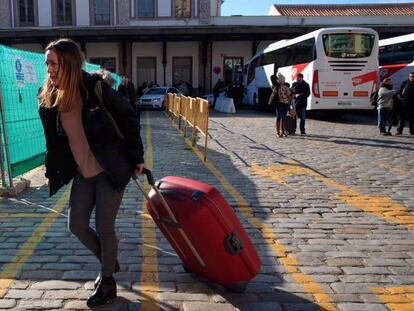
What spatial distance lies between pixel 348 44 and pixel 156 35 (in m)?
16.7

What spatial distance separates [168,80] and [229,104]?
11818 mm

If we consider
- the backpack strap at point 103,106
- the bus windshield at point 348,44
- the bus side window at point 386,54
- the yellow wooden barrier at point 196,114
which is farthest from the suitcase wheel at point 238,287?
the bus side window at point 386,54

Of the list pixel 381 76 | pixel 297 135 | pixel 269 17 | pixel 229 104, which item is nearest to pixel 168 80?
pixel 269 17

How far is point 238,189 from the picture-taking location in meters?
6.86

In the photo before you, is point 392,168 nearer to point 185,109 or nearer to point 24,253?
point 185,109

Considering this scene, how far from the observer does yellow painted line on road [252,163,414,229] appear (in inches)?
217

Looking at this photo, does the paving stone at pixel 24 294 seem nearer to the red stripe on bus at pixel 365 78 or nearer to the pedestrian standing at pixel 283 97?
the pedestrian standing at pixel 283 97

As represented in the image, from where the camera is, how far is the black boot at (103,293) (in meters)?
3.26

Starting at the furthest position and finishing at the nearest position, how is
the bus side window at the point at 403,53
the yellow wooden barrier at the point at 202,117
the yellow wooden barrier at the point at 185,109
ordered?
1. the bus side window at the point at 403,53
2. the yellow wooden barrier at the point at 185,109
3. the yellow wooden barrier at the point at 202,117

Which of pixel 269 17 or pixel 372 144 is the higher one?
pixel 269 17

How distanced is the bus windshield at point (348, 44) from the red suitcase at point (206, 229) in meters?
15.0

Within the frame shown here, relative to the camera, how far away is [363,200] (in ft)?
20.6

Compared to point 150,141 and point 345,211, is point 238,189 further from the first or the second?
point 150,141

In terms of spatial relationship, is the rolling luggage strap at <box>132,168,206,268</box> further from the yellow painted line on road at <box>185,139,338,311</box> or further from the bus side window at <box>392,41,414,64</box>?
the bus side window at <box>392,41,414,64</box>
